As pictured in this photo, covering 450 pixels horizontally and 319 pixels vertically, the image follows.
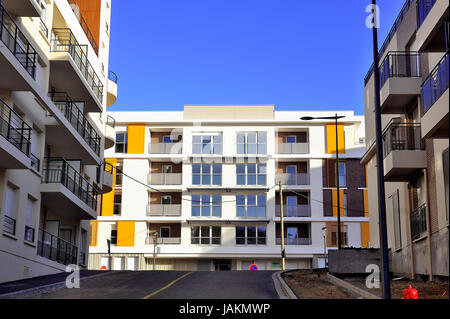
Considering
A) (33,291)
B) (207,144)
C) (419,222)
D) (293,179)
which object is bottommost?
(33,291)

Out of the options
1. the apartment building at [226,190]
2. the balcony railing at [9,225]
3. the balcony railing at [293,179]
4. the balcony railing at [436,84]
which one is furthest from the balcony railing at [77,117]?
the balcony railing at [293,179]

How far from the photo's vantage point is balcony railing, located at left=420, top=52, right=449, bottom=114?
18578 millimetres

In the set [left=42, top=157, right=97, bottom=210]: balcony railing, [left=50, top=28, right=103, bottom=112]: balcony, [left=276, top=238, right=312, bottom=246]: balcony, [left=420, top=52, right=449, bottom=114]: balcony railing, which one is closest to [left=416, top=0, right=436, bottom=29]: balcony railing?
[left=420, top=52, right=449, bottom=114]: balcony railing

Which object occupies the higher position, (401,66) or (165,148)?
(165,148)

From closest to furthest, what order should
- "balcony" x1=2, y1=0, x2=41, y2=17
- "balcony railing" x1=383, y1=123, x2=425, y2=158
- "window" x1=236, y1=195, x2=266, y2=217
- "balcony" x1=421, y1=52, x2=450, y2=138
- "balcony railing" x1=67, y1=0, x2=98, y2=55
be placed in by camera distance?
"balcony" x1=421, y1=52, x2=450, y2=138 → "balcony" x1=2, y1=0, x2=41, y2=17 → "balcony railing" x1=383, y1=123, x2=425, y2=158 → "balcony railing" x1=67, y1=0, x2=98, y2=55 → "window" x1=236, y1=195, x2=266, y2=217

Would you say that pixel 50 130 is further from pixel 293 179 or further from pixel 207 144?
pixel 293 179

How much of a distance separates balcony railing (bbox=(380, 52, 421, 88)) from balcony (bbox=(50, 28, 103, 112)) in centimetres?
1355

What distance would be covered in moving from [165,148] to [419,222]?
40.3 meters

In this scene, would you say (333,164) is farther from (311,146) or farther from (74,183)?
(74,183)

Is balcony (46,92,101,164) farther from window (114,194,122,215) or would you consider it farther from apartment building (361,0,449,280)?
window (114,194,122,215)

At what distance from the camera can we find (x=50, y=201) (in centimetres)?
3134

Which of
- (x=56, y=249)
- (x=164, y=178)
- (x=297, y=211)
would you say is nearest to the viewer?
(x=56, y=249)

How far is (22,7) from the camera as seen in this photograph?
2452cm

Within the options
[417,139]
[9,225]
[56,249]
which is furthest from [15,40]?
[417,139]
